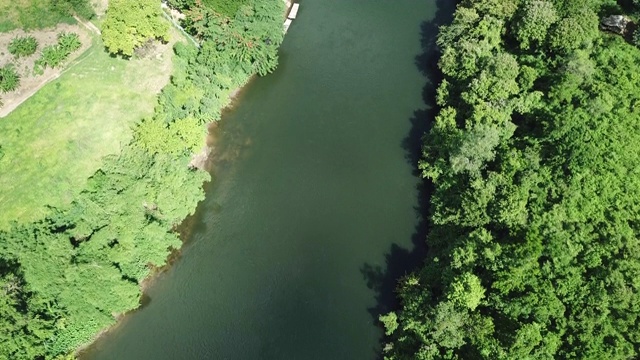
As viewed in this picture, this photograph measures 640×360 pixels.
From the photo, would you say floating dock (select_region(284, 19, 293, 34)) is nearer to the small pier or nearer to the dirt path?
the small pier

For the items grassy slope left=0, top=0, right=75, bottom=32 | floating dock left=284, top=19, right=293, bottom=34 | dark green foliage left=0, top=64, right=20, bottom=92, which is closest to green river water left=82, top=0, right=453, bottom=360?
floating dock left=284, top=19, right=293, bottom=34

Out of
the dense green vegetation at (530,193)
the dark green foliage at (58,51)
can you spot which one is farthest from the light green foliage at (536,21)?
the dark green foliage at (58,51)

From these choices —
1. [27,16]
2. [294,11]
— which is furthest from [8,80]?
[294,11]

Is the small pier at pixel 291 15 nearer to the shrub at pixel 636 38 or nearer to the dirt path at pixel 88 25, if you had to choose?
the dirt path at pixel 88 25

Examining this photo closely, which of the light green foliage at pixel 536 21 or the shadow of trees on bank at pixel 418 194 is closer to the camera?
the shadow of trees on bank at pixel 418 194

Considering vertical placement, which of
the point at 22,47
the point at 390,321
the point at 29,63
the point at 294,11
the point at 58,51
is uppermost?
the point at 294,11

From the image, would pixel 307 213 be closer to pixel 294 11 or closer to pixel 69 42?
pixel 294 11
